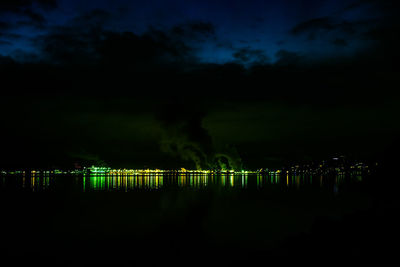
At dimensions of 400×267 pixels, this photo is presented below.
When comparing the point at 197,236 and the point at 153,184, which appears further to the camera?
the point at 153,184

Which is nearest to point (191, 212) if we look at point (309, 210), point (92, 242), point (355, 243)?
point (309, 210)

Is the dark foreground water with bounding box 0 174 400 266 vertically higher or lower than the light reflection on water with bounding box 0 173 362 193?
higher

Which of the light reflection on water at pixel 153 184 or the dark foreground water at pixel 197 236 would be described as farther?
the light reflection on water at pixel 153 184

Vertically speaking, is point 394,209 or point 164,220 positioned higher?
point 394,209

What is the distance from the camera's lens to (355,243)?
562 inches

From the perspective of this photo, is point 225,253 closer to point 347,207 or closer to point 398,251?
point 398,251

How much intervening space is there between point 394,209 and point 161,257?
39.1 ft

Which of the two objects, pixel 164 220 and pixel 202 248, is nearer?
pixel 202 248

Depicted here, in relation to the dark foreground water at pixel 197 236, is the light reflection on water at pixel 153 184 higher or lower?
lower

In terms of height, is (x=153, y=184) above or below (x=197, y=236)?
below

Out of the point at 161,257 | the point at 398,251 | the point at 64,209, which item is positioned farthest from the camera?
the point at 64,209

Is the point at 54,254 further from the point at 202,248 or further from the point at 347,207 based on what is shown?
the point at 347,207

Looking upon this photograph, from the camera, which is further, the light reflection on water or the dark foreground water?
the light reflection on water

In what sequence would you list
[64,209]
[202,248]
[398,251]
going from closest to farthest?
[398,251] → [202,248] → [64,209]
